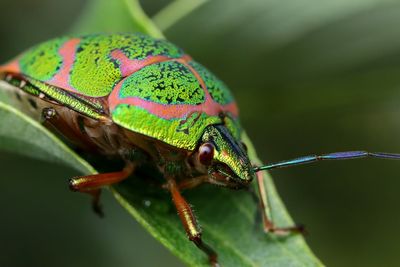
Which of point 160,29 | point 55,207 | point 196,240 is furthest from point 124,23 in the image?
point 196,240

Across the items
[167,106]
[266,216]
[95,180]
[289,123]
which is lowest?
[289,123]

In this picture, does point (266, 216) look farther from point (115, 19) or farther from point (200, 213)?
point (115, 19)

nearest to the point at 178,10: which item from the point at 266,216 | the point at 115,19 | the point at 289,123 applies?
A: the point at 115,19

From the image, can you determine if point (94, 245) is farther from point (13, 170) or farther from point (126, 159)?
point (126, 159)

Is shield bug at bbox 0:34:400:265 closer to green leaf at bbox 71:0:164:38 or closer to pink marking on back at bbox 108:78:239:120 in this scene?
pink marking on back at bbox 108:78:239:120

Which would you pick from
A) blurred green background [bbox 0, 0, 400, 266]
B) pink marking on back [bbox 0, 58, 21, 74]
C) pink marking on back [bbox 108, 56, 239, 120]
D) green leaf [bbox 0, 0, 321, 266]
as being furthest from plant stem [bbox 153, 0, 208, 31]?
green leaf [bbox 0, 0, 321, 266]

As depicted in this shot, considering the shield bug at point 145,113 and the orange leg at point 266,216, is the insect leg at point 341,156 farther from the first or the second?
the orange leg at point 266,216
